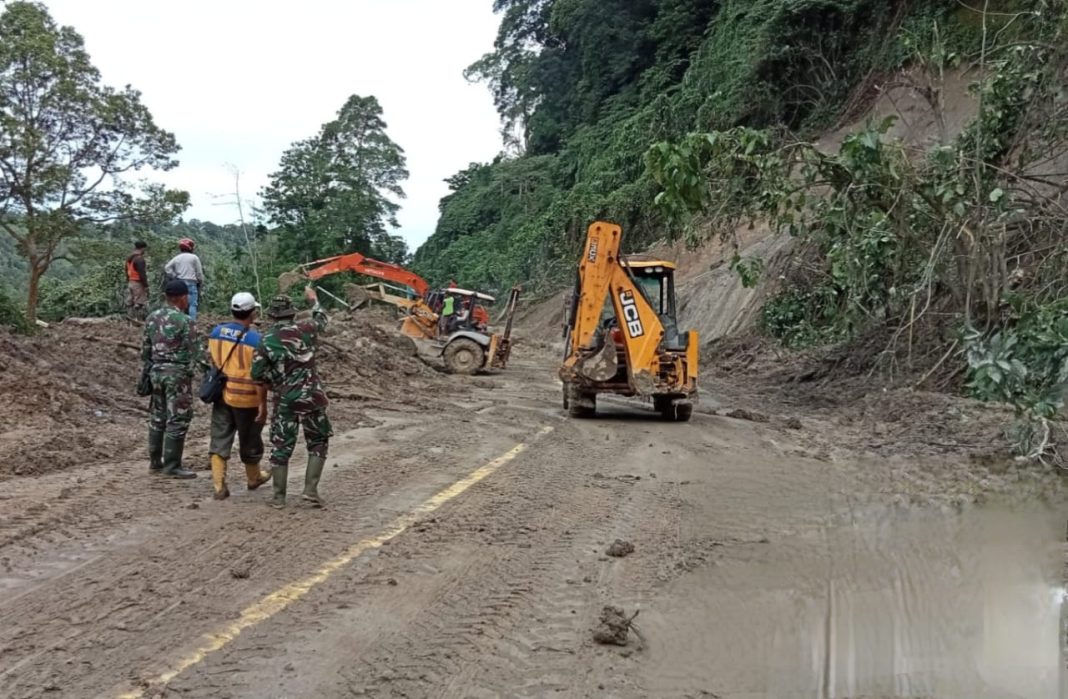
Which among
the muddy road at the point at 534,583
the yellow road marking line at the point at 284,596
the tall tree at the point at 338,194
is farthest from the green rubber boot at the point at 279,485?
the tall tree at the point at 338,194

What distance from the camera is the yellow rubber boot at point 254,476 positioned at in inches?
290

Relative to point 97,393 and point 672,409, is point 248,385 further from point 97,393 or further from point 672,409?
point 672,409

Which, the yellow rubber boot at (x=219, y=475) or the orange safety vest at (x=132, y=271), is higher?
the orange safety vest at (x=132, y=271)

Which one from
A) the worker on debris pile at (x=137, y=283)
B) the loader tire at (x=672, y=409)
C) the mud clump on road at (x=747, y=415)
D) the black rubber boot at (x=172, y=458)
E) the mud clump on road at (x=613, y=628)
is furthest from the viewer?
the worker on debris pile at (x=137, y=283)

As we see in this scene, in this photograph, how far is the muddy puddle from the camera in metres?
3.96

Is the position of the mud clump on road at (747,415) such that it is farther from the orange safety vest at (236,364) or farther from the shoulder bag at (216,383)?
the shoulder bag at (216,383)

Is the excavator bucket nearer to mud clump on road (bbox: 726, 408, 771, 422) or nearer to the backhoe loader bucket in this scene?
the backhoe loader bucket

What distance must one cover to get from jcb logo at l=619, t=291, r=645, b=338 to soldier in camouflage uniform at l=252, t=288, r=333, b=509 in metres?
6.39

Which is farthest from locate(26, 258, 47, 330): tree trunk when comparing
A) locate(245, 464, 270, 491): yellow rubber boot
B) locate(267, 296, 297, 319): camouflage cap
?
locate(267, 296, 297, 319): camouflage cap

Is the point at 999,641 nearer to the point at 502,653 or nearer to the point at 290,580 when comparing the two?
the point at 502,653

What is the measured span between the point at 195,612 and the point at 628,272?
29.8ft

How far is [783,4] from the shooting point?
92.3 ft

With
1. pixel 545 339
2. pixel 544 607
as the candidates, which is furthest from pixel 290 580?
pixel 545 339

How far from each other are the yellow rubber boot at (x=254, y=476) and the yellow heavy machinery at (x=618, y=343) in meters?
5.96
